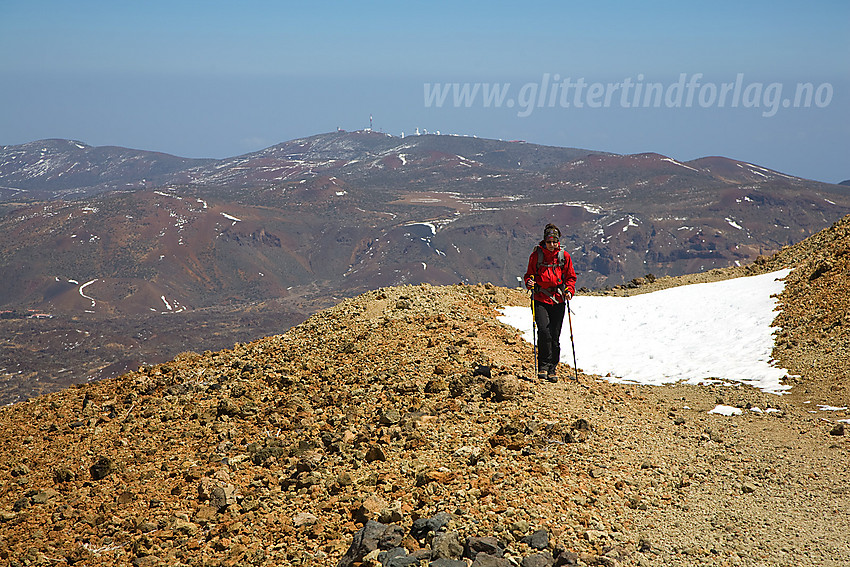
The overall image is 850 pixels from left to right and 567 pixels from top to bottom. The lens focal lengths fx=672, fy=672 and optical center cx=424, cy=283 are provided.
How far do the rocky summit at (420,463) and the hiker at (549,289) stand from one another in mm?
599

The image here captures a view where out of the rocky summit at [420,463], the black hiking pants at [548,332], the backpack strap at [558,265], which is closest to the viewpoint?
the rocky summit at [420,463]

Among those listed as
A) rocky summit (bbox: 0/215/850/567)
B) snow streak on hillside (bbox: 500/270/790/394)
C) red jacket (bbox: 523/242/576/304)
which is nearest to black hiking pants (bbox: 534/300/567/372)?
red jacket (bbox: 523/242/576/304)

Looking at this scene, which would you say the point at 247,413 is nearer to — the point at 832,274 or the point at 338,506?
the point at 338,506

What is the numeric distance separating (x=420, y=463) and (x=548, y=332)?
13.7 ft

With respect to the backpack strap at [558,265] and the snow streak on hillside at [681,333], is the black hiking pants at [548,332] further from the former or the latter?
the snow streak on hillside at [681,333]

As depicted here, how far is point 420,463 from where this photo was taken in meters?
7.84

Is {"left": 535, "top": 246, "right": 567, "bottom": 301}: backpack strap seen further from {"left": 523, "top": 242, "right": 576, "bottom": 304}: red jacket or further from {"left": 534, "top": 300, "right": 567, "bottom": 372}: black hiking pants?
{"left": 534, "top": 300, "right": 567, "bottom": 372}: black hiking pants

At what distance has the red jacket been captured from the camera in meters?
11.1

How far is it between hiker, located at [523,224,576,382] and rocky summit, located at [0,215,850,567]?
0.60 m

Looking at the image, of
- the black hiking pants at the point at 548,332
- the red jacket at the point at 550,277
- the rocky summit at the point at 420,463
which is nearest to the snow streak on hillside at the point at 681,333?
the rocky summit at the point at 420,463

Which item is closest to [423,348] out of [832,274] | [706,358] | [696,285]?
[706,358]

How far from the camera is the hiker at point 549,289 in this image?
11078 mm

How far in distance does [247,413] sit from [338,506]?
373 cm

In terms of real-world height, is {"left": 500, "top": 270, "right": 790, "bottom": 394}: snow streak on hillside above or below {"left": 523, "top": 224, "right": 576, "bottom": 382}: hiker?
below
